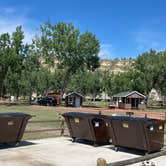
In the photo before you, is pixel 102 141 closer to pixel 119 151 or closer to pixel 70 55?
pixel 119 151

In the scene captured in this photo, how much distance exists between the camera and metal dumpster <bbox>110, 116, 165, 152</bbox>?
1074 centimetres

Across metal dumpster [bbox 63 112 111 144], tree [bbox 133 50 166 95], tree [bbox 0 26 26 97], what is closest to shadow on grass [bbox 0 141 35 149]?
metal dumpster [bbox 63 112 111 144]

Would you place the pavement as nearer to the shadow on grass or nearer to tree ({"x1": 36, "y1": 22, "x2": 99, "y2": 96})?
the shadow on grass

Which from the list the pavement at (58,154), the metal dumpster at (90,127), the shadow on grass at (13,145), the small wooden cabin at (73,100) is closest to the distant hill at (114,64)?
the small wooden cabin at (73,100)

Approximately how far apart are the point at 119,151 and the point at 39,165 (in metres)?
3.40

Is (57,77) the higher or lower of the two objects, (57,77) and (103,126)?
the higher

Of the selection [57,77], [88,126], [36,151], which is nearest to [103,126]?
[88,126]

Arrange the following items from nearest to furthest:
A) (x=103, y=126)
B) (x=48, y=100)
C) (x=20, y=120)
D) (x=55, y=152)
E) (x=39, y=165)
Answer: (x=39, y=165)
(x=55, y=152)
(x=20, y=120)
(x=103, y=126)
(x=48, y=100)

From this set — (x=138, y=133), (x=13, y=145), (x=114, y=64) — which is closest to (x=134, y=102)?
(x=13, y=145)

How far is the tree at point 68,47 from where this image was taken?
61.9 meters

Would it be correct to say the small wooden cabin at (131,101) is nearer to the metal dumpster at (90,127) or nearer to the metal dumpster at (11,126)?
the metal dumpster at (90,127)

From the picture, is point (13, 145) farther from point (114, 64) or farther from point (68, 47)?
point (114, 64)

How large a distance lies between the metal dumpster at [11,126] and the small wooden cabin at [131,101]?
164ft

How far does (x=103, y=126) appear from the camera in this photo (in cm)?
1261
